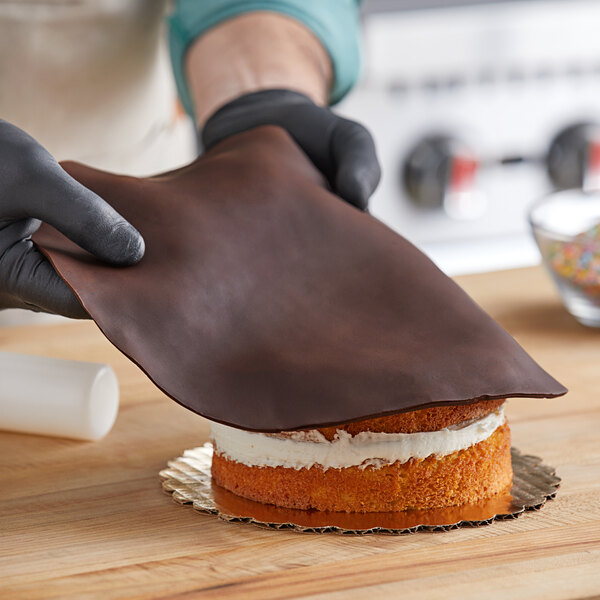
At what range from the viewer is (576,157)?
1.92 metres

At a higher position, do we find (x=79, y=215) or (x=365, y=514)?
(x=79, y=215)

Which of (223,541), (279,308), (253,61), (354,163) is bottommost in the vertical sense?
(223,541)

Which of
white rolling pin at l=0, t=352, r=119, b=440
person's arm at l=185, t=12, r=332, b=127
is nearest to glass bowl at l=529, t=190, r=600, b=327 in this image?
person's arm at l=185, t=12, r=332, b=127

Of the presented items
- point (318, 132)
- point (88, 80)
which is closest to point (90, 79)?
Result: point (88, 80)

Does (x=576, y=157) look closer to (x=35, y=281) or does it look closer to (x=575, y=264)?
(x=575, y=264)

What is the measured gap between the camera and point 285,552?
60 centimetres

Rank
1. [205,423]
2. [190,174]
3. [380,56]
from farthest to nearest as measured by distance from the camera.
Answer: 1. [380,56]
2. [205,423]
3. [190,174]

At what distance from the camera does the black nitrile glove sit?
0.79 metres

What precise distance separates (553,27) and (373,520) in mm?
1460

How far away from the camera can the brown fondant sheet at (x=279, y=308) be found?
1.96ft

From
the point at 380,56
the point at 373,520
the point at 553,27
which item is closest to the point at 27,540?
the point at 373,520

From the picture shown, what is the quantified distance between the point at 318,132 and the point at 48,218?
31 cm

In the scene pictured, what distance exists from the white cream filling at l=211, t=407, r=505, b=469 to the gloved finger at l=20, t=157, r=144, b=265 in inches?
6.2

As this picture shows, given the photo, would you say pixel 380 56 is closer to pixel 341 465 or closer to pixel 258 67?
pixel 258 67
